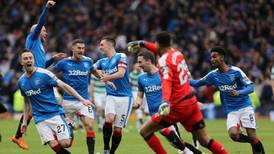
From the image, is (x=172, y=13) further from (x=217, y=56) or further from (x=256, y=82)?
(x=217, y=56)

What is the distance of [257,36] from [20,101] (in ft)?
35.4

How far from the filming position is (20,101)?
1220 inches

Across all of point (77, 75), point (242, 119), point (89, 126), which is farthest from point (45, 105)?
point (242, 119)

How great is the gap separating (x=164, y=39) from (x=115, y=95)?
11.7 feet

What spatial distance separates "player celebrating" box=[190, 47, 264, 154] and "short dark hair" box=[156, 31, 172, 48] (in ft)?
7.78

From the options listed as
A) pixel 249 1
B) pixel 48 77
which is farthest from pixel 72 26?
pixel 48 77

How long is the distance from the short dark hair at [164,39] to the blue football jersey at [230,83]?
8.08 ft

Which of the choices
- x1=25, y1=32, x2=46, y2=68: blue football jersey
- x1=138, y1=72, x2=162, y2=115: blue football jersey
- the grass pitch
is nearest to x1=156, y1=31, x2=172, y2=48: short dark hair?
x1=138, y1=72, x2=162, y2=115: blue football jersey

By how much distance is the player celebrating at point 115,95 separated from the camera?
15.0 m

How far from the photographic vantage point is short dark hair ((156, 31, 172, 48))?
Result: 39.6ft

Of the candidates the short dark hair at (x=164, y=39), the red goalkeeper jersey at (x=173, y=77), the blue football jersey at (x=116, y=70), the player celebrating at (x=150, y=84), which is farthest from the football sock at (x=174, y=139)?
the short dark hair at (x=164, y=39)

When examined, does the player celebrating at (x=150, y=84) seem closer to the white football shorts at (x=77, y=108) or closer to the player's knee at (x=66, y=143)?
the white football shorts at (x=77, y=108)

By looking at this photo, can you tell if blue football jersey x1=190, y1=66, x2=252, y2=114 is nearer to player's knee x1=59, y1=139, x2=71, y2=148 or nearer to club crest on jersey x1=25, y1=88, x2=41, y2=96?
player's knee x1=59, y1=139, x2=71, y2=148

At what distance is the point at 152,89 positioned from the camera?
15398 mm
